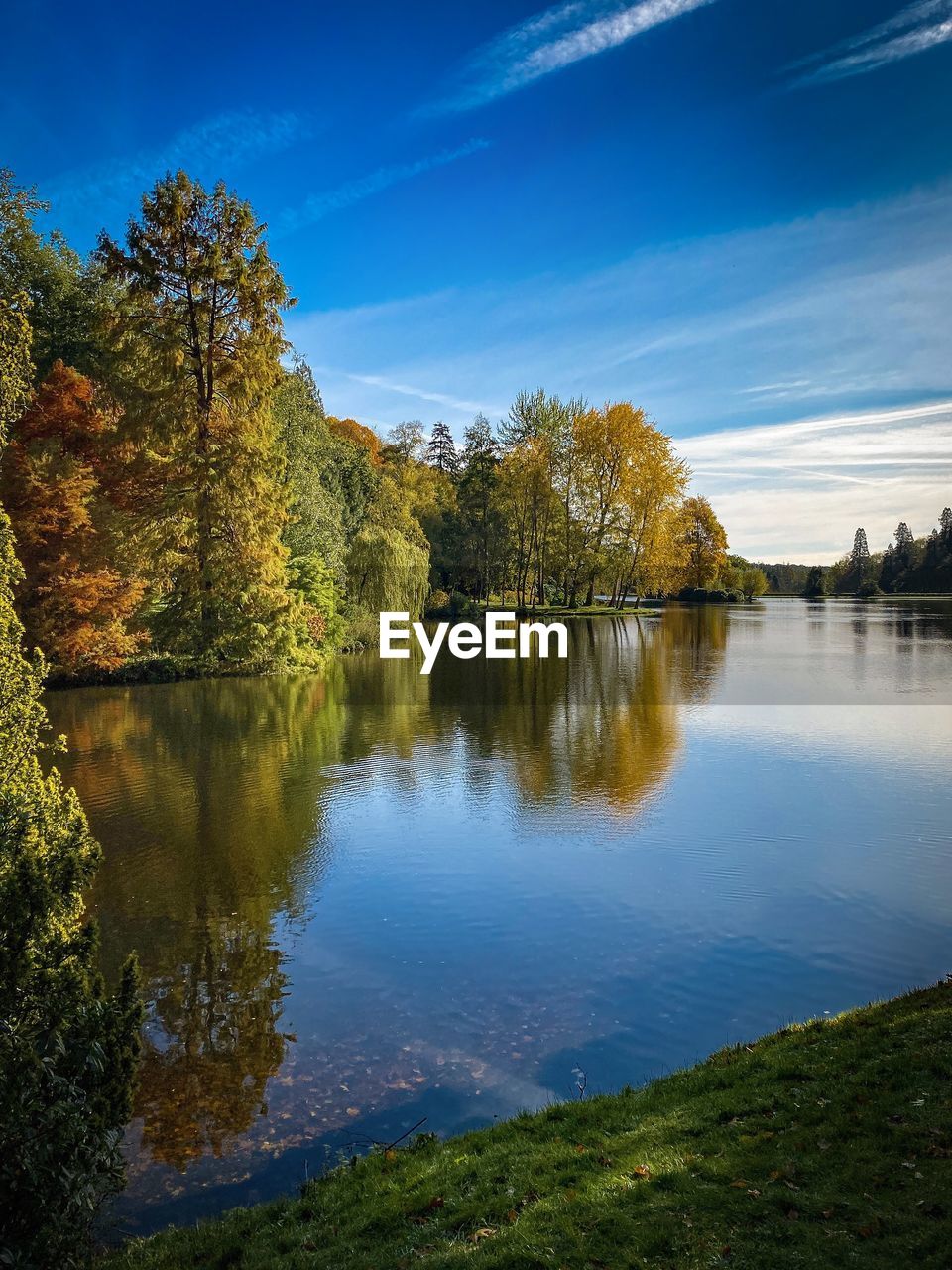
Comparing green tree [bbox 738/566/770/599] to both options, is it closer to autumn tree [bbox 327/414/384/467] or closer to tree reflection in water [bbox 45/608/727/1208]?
autumn tree [bbox 327/414/384/467]

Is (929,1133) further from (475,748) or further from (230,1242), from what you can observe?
(475,748)

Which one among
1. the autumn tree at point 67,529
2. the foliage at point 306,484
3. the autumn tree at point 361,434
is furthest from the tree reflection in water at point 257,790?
the autumn tree at point 361,434

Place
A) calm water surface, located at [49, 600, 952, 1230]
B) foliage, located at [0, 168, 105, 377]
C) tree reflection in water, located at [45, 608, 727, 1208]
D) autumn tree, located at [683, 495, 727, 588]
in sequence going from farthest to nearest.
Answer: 1. autumn tree, located at [683, 495, 727, 588]
2. foliage, located at [0, 168, 105, 377]
3. tree reflection in water, located at [45, 608, 727, 1208]
4. calm water surface, located at [49, 600, 952, 1230]

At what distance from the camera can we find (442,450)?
76.8 metres

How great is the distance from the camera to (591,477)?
2269 inches

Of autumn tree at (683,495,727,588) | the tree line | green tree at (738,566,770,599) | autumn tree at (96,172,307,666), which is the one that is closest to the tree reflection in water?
autumn tree at (96,172,307,666)

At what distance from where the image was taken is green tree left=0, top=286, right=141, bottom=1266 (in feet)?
12.6

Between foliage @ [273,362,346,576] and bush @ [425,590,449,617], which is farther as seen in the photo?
bush @ [425,590,449,617]

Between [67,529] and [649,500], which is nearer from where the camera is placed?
[67,529]

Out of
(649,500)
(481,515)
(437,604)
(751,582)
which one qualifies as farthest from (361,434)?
(751,582)

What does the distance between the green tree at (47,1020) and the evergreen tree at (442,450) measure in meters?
71.3

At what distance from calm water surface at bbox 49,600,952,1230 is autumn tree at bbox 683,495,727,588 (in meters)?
67.9

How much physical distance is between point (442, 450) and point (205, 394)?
52.3 meters

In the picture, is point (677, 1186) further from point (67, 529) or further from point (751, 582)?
point (751, 582)
